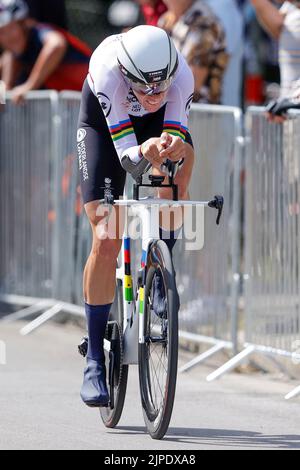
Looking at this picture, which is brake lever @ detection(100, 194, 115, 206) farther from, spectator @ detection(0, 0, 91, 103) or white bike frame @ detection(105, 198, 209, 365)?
spectator @ detection(0, 0, 91, 103)

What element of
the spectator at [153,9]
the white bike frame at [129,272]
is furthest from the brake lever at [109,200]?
the spectator at [153,9]

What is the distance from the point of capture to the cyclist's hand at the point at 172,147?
5898mm

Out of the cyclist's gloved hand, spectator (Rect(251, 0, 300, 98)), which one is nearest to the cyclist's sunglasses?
the cyclist's gloved hand

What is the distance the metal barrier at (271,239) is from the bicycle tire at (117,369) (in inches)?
64.1

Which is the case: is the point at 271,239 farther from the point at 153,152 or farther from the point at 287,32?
the point at 153,152

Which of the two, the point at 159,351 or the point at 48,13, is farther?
the point at 48,13

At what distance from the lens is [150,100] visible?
625 centimetres

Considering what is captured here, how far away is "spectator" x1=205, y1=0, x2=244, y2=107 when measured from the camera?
10188 mm

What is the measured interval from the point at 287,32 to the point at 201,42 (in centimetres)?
119

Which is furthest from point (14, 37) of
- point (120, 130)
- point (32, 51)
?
point (120, 130)

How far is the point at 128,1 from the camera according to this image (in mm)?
15820

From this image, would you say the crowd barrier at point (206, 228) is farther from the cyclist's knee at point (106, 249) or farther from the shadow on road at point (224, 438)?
the cyclist's knee at point (106, 249)

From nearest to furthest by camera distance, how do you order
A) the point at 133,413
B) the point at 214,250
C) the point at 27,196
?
the point at 133,413 → the point at 214,250 → the point at 27,196
